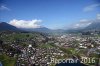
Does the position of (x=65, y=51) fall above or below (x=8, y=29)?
below

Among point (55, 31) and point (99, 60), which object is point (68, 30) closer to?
point (55, 31)

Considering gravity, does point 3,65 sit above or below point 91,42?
below

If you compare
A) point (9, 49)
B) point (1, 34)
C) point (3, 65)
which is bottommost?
point (3, 65)

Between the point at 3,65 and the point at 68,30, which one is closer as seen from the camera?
the point at 3,65

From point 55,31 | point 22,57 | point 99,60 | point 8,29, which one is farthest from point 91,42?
point 8,29

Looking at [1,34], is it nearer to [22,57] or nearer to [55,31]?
[22,57]

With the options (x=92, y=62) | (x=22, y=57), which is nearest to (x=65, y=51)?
(x=92, y=62)

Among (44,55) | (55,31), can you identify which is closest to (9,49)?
(44,55)

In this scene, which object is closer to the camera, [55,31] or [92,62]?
[92,62]
